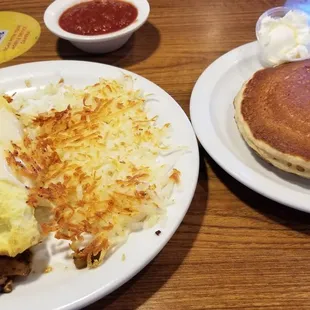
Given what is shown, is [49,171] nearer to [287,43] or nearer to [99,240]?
[99,240]

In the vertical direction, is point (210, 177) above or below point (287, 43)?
below

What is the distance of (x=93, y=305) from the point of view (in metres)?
1.21

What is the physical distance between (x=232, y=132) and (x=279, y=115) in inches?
8.3

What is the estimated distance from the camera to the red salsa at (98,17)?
2090 mm

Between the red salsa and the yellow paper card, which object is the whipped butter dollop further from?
the yellow paper card

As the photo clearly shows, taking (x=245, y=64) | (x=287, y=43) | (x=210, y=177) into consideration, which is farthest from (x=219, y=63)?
(x=210, y=177)

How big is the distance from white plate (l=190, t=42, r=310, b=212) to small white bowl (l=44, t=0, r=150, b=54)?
0.49 meters

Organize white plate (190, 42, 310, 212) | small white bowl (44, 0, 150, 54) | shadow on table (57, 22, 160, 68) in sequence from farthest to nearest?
shadow on table (57, 22, 160, 68)
small white bowl (44, 0, 150, 54)
white plate (190, 42, 310, 212)

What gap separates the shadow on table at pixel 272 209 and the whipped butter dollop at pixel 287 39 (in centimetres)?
67

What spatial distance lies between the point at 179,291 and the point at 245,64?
114 centimetres

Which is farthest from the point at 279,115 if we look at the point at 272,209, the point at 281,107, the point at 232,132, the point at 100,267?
the point at 100,267

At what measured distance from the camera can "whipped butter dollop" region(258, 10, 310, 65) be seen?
182cm

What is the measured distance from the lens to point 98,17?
214 cm

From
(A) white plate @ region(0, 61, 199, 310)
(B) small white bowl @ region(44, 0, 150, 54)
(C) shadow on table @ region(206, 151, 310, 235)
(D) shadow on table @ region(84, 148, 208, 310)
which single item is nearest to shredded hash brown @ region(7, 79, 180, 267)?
(A) white plate @ region(0, 61, 199, 310)
